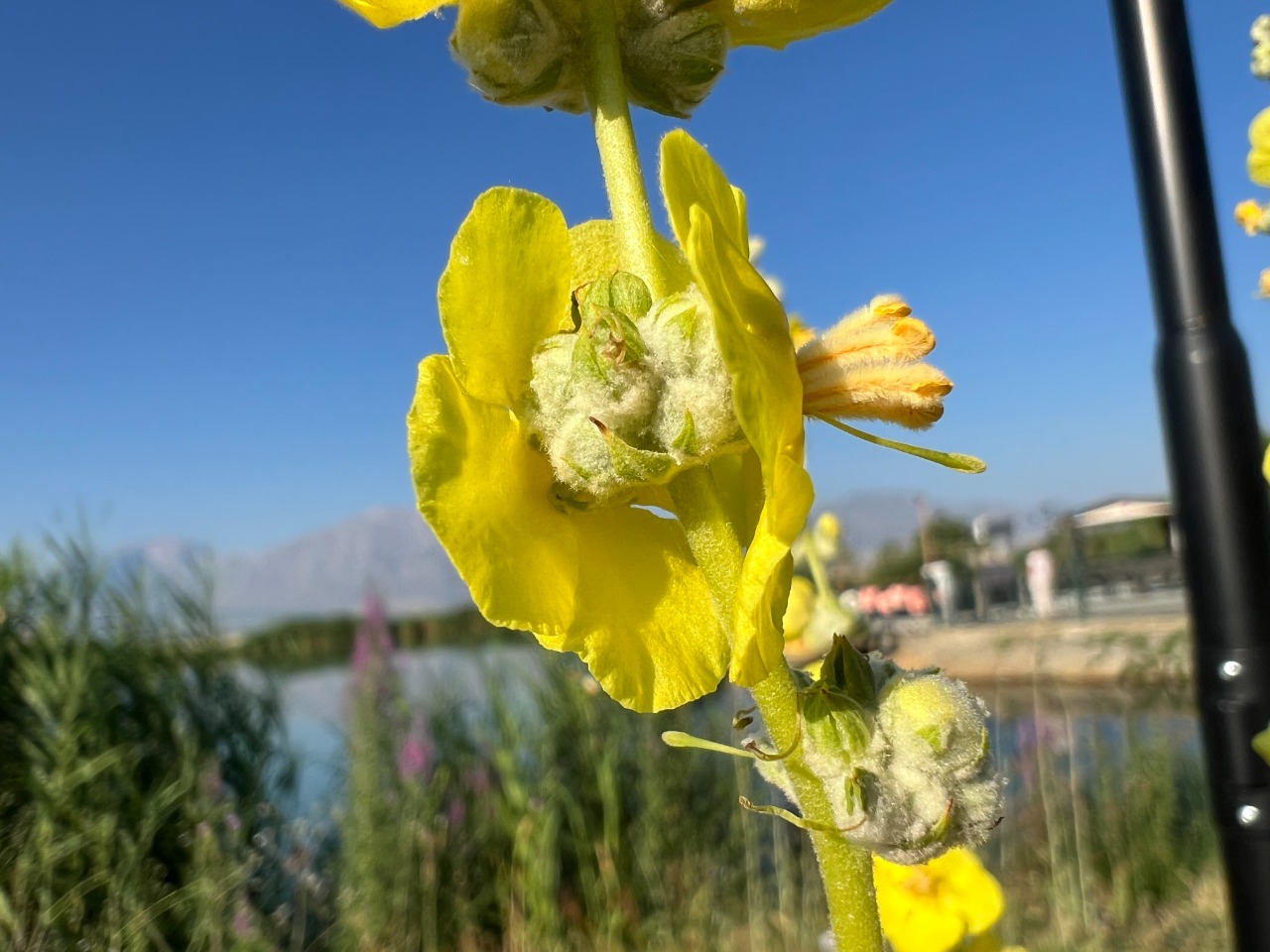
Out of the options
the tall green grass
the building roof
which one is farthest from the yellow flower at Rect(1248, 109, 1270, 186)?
the building roof

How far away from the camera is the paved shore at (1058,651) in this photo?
479cm

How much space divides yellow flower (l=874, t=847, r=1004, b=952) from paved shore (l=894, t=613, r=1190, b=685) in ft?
0.83

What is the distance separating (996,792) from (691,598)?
19cm

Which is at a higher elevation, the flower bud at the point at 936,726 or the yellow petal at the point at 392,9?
the yellow petal at the point at 392,9

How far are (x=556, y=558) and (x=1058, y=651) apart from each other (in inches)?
339

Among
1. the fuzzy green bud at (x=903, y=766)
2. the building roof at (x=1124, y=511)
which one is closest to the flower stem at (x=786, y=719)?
the fuzzy green bud at (x=903, y=766)

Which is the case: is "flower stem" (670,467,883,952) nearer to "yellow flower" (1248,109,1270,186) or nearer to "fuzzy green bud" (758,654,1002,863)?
"fuzzy green bud" (758,654,1002,863)

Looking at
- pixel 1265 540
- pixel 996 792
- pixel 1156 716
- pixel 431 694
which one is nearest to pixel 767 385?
pixel 996 792

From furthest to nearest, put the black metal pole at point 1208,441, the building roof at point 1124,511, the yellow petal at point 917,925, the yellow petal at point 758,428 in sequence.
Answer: the building roof at point 1124,511 < the black metal pole at point 1208,441 < the yellow petal at point 917,925 < the yellow petal at point 758,428

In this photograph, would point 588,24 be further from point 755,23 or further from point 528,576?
point 528,576

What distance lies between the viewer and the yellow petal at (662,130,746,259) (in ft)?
1.26

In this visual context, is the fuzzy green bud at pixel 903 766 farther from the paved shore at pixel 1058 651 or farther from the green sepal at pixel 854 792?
the paved shore at pixel 1058 651

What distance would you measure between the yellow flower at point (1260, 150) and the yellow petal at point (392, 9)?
3.29 ft

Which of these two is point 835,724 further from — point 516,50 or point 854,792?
point 516,50
